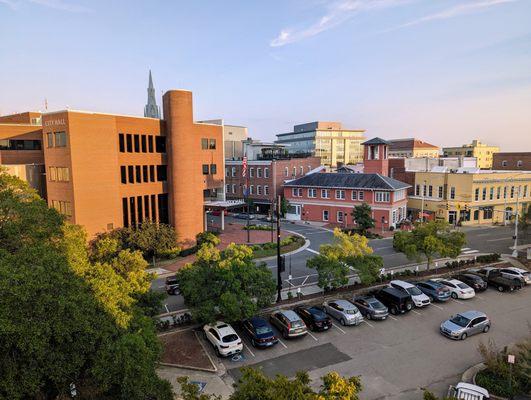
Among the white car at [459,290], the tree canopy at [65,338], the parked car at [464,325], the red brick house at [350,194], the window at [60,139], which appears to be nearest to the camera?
the tree canopy at [65,338]

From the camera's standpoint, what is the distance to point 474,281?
30.9 meters

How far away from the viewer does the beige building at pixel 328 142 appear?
134 metres

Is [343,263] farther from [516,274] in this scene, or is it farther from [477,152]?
[477,152]

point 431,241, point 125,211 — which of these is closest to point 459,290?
point 431,241

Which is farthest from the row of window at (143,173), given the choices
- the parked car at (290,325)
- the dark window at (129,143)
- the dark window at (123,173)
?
the parked car at (290,325)

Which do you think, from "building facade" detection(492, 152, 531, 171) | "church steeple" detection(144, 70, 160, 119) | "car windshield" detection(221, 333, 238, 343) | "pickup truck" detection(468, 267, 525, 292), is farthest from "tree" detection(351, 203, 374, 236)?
"church steeple" detection(144, 70, 160, 119)

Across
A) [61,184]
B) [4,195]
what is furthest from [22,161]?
[4,195]

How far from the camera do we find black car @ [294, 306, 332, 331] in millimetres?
23672

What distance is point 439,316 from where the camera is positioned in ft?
86.1

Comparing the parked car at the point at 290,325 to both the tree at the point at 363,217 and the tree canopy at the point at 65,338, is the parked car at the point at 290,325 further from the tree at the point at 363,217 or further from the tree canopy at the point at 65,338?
the tree at the point at 363,217

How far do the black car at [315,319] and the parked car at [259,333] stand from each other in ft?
9.46

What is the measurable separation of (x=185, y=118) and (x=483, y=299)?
110ft

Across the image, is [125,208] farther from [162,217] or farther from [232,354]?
[232,354]

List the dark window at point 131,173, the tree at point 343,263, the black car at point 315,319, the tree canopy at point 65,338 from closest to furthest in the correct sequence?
the tree canopy at point 65,338
the black car at point 315,319
the tree at point 343,263
the dark window at point 131,173
